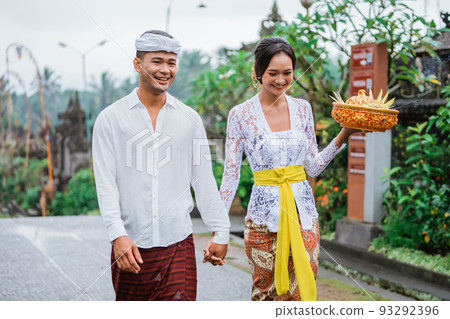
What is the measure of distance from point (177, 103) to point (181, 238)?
0.51 m

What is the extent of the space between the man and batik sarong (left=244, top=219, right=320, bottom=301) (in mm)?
202

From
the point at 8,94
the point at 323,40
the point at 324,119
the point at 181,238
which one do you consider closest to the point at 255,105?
the point at 181,238

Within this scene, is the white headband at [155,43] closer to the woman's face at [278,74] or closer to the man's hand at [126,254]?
the woman's face at [278,74]

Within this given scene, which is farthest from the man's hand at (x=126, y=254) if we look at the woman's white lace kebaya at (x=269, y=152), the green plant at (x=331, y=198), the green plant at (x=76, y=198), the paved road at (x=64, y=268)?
the green plant at (x=76, y=198)

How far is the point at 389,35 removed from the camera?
379 centimetres

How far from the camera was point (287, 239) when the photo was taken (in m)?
2.45

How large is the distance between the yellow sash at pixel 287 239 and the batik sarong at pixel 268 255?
34 mm

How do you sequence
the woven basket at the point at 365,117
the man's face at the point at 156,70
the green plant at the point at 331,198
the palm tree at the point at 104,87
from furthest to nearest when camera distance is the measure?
1. the green plant at the point at 331,198
2. the palm tree at the point at 104,87
3. the woven basket at the point at 365,117
4. the man's face at the point at 156,70

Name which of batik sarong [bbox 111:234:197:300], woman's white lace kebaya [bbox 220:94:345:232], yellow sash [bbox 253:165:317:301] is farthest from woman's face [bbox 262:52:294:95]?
batik sarong [bbox 111:234:197:300]

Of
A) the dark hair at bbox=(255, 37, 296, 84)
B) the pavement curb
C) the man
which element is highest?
the dark hair at bbox=(255, 37, 296, 84)

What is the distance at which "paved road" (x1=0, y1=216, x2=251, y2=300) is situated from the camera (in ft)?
13.5

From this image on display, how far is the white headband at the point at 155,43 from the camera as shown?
2.23 metres

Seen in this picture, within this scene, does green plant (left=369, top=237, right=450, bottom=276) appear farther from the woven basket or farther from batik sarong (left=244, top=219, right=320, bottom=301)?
the woven basket
